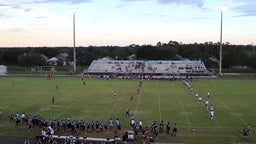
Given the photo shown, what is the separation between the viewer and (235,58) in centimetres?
8806

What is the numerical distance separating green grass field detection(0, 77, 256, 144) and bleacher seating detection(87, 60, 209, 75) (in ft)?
91.1

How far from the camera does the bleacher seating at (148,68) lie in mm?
74544

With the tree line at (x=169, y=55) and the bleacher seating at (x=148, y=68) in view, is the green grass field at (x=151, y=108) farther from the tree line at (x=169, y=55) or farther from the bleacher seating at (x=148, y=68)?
the tree line at (x=169, y=55)

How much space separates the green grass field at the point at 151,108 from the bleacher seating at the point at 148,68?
91.1 ft

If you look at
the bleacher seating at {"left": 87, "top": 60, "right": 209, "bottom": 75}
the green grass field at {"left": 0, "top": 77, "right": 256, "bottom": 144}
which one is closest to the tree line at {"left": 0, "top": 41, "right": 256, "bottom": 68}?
the bleacher seating at {"left": 87, "top": 60, "right": 209, "bottom": 75}

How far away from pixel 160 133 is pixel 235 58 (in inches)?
2729

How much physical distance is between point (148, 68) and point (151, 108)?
45.6 metres

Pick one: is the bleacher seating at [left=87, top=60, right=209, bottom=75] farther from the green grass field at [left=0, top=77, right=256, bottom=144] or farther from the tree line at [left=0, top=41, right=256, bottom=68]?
the green grass field at [left=0, top=77, right=256, bottom=144]

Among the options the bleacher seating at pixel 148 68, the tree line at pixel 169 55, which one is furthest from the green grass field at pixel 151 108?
the tree line at pixel 169 55

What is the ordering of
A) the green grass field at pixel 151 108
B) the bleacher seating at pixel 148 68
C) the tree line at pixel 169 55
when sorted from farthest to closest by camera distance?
the tree line at pixel 169 55 → the bleacher seating at pixel 148 68 → the green grass field at pixel 151 108

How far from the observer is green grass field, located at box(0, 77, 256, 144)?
76.2 ft

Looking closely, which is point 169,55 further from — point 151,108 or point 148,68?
point 151,108

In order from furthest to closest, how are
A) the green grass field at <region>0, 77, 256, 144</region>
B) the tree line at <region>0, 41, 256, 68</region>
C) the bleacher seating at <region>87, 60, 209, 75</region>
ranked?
the tree line at <region>0, 41, 256, 68</region> → the bleacher seating at <region>87, 60, 209, 75</region> → the green grass field at <region>0, 77, 256, 144</region>

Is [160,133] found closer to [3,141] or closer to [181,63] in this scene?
[3,141]
